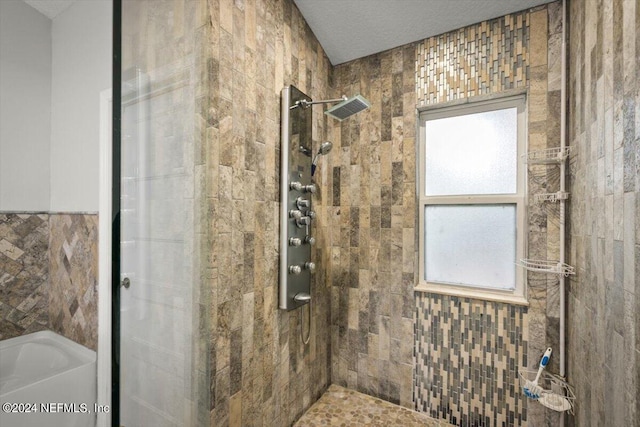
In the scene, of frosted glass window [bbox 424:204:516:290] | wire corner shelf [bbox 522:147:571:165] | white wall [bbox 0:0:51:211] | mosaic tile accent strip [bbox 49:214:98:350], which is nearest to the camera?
white wall [bbox 0:0:51:211]

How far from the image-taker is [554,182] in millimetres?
1501

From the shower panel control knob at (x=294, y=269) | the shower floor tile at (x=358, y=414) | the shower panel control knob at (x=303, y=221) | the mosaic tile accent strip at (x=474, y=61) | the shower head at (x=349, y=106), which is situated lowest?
the shower floor tile at (x=358, y=414)

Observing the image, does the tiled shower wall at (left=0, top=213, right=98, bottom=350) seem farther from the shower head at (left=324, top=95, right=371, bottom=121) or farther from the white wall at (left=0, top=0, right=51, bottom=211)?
the shower head at (left=324, top=95, right=371, bottom=121)

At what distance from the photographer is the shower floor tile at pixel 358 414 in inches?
66.9

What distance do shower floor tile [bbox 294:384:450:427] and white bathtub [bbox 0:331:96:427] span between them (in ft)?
3.94

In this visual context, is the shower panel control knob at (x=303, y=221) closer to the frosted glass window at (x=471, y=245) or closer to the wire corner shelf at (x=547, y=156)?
the frosted glass window at (x=471, y=245)

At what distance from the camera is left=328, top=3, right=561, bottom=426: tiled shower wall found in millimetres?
1526

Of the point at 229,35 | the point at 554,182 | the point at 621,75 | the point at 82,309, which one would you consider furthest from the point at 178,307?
the point at 554,182

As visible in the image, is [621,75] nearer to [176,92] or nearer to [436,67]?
[436,67]

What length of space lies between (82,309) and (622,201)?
5.95ft

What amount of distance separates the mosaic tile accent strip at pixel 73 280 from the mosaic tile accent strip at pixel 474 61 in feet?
6.36

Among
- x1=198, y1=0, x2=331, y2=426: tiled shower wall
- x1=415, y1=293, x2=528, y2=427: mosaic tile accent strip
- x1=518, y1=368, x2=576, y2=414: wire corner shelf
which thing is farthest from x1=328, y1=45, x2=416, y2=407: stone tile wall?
x1=518, y1=368, x2=576, y2=414: wire corner shelf

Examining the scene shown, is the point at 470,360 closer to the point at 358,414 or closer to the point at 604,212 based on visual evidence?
the point at 358,414

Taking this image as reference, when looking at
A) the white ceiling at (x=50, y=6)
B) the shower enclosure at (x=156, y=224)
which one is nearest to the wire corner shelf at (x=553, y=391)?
the shower enclosure at (x=156, y=224)
